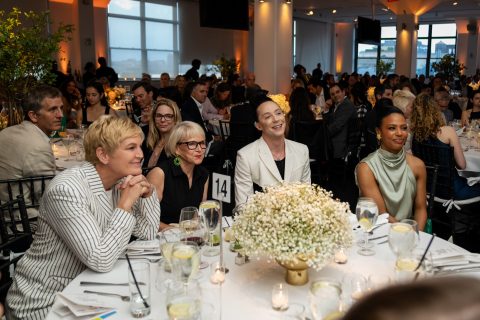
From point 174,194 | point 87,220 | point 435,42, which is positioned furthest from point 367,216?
point 435,42

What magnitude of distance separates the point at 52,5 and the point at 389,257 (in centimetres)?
1349

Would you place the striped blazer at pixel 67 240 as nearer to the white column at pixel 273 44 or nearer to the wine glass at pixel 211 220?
the wine glass at pixel 211 220

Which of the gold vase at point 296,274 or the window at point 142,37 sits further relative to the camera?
the window at point 142,37

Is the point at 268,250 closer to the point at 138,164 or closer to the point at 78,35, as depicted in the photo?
the point at 138,164

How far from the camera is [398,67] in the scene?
53.2 ft

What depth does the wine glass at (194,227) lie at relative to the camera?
2145 millimetres

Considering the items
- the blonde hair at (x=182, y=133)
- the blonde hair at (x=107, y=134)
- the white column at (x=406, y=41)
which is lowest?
the blonde hair at (x=182, y=133)

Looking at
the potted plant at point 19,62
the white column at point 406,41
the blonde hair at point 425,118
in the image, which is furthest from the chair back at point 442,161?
the white column at point 406,41

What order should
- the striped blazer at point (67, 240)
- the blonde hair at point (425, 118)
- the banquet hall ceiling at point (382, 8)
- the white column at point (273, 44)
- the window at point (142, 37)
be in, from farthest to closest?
the window at point (142, 37) < the banquet hall ceiling at point (382, 8) < the white column at point (273, 44) < the blonde hair at point (425, 118) < the striped blazer at point (67, 240)

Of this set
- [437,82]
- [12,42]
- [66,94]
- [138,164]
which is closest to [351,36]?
[437,82]

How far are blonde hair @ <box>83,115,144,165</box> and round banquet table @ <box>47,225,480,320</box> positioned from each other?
0.57m

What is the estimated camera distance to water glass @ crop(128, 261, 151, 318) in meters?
1.63

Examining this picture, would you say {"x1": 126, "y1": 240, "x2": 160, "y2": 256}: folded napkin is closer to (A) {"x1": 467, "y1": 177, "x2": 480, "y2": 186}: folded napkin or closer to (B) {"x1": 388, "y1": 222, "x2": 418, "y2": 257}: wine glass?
(B) {"x1": 388, "y1": 222, "x2": 418, "y2": 257}: wine glass

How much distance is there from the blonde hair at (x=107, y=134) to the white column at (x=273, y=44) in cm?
761
